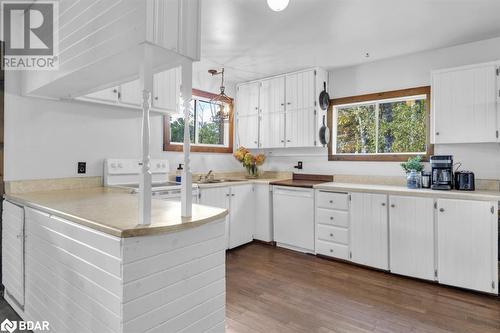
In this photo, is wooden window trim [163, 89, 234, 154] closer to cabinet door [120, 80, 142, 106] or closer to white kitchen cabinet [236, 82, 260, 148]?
white kitchen cabinet [236, 82, 260, 148]

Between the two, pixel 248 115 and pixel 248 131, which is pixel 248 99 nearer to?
pixel 248 115

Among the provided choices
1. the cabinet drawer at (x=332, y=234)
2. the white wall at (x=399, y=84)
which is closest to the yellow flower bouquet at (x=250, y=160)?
the white wall at (x=399, y=84)

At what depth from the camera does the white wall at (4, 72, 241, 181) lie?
2.28 metres

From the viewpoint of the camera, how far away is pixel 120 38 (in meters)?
1.37

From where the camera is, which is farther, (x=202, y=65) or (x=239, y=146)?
(x=239, y=146)

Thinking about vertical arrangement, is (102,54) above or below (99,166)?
above

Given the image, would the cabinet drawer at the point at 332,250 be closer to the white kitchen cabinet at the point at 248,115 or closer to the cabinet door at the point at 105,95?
the white kitchen cabinet at the point at 248,115

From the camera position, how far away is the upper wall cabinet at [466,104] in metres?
2.68

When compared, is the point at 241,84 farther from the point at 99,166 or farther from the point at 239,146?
the point at 99,166

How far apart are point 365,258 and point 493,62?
2.32m

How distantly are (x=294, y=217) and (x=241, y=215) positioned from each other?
70cm

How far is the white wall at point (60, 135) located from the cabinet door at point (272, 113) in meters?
1.86

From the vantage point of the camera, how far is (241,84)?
4488 mm

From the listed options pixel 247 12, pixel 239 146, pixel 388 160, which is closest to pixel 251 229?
pixel 239 146
